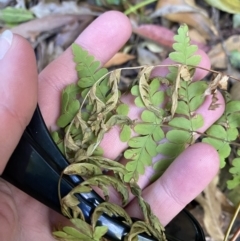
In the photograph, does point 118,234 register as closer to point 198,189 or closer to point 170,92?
point 198,189

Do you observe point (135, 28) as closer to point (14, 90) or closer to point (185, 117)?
point (185, 117)

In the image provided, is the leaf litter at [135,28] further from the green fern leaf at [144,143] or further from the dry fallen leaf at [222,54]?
the green fern leaf at [144,143]

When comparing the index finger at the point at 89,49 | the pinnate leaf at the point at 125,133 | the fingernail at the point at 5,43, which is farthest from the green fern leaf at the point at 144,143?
the fingernail at the point at 5,43

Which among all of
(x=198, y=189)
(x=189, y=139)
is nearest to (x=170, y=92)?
(x=189, y=139)

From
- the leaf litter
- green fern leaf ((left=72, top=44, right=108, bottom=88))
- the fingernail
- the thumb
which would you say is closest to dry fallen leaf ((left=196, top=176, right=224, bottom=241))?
the leaf litter

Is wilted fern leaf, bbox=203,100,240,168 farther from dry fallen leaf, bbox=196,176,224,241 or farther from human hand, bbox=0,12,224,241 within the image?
dry fallen leaf, bbox=196,176,224,241
